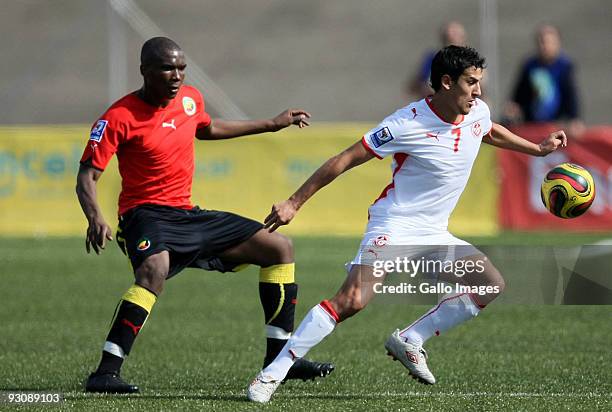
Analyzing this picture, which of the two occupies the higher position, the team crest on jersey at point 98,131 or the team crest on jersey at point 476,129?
the team crest on jersey at point 476,129

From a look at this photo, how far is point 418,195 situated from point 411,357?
3.05 feet

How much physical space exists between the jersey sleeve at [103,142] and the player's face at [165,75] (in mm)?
312

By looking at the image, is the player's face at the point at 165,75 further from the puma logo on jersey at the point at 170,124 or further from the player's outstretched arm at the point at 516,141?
the player's outstretched arm at the point at 516,141

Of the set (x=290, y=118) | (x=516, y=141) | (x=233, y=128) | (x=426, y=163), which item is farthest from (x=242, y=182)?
(x=426, y=163)

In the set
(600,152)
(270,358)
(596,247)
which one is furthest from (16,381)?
(600,152)

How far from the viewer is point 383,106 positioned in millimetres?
26656

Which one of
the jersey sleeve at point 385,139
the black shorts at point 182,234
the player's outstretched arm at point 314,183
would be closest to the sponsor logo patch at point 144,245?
the black shorts at point 182,234

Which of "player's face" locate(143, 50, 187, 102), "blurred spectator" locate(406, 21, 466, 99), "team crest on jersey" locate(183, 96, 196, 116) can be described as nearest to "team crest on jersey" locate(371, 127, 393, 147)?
"player's face" locate(143, 50, 187, 102)

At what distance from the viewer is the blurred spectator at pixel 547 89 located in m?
15.2

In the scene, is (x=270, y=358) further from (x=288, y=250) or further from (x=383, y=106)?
(x=383, y=106)

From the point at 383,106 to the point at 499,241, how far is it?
12.1m

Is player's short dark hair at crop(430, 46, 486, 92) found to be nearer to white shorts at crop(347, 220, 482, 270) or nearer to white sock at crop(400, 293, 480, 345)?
white shorts at crop(347, 220, 482, 270)

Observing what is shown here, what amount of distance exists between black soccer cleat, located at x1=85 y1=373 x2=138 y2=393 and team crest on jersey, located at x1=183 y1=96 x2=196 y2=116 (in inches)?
67.9

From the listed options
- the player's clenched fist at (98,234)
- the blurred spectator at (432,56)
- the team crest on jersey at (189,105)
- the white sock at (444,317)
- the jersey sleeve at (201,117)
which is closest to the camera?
the player's clenched fist at (98,234)
